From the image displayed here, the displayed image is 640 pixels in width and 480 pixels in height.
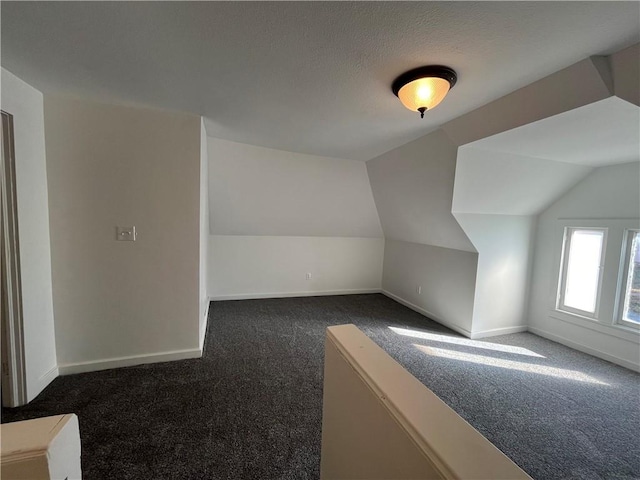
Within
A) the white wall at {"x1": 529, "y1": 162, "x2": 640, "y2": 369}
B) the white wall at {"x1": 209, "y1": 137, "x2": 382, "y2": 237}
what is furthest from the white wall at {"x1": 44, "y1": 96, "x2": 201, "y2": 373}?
the white wall at {"x1": 529, "y1": 162, "x2": 640, "y2": 369}

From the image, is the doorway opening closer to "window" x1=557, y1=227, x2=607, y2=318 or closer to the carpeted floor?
the carpeted floor

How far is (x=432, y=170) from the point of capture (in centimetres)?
288

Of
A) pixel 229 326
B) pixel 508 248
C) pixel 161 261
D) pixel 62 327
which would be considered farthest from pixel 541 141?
pixel 62 327

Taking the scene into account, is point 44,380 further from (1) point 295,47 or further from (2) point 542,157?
(2) point 542,157

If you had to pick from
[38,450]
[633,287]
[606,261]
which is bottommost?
[633,287]

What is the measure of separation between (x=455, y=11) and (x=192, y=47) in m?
1.25

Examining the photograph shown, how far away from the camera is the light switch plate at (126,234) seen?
2.27m

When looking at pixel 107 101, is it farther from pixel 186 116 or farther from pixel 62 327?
pixel 62 327

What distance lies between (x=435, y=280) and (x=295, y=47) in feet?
11.5

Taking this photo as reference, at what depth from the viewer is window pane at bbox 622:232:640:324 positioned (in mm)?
2748

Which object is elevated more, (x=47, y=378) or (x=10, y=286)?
(x=10, y=286)

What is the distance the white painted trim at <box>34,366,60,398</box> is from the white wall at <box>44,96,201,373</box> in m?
0.05

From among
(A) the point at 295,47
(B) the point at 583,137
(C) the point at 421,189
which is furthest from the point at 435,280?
(A) the point at 295,47

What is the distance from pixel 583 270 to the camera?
3.21 metres
